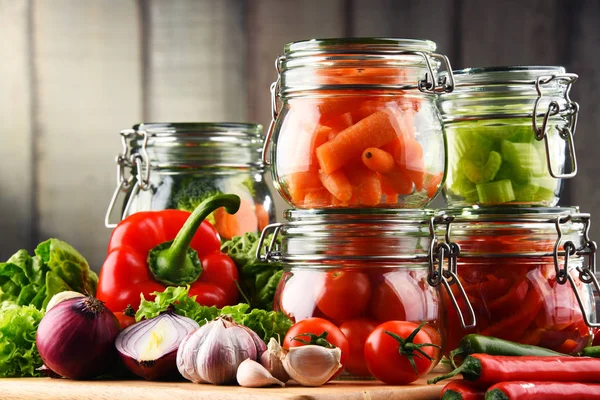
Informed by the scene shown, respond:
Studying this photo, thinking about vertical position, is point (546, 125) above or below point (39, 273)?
above

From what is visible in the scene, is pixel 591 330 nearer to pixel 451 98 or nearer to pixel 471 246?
pixel 471 246

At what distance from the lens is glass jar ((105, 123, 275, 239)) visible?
1859mm

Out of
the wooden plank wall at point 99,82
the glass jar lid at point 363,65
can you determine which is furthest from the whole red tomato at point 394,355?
the wooden plank wall at point 99,82

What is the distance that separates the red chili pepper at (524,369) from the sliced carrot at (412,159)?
0.28 meters

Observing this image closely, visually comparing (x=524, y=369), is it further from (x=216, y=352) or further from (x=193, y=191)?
(x=193, y=191)

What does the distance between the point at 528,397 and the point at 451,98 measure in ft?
1.73

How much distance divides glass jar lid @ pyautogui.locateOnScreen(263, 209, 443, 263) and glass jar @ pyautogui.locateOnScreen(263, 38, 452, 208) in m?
0.02

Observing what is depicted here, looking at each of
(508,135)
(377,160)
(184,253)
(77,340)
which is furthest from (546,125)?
(77,340)

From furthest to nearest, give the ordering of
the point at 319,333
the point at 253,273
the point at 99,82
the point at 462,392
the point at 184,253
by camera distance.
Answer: the point at 99,82, the point at 253,273, the point at 184,253, the point at 319,333, the point at 462,392

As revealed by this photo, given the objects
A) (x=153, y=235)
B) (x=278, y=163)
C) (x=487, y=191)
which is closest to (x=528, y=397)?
(x=487, y=191)

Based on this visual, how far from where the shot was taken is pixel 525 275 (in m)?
1.42

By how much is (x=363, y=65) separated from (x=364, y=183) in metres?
0.17

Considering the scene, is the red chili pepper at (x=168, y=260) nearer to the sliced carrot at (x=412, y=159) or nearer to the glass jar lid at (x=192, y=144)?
the glass jar lid at (x=192, y=144)

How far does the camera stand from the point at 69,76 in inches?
128
